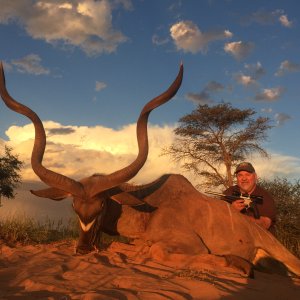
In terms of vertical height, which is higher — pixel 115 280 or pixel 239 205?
pixel 239 205

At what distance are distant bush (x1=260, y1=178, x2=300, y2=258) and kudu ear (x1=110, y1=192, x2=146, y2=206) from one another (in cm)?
390

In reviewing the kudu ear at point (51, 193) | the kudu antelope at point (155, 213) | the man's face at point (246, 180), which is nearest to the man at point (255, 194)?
the man's face at point (246, 180)

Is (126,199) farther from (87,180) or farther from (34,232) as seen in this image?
(34,232)

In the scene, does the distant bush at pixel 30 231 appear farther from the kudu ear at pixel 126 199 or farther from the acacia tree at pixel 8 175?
the acacia tree at pixel 8 175

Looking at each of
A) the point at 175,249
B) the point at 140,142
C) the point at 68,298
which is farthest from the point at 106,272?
the point at 140,142

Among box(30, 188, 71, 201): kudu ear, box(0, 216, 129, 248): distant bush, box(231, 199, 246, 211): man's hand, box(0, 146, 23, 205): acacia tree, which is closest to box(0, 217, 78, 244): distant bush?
box(0, 216, 129, 248): distant bush

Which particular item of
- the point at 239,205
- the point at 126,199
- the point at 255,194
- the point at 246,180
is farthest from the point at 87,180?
the point at 255,194

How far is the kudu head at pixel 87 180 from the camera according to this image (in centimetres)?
533

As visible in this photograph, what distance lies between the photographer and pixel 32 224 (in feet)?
24.7

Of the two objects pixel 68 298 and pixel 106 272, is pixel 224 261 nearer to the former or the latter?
pixel 106 272

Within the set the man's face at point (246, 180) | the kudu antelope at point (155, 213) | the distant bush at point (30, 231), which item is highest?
the man's face at point (246, 180)

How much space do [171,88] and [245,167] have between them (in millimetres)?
1908

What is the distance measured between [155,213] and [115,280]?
2.27 m

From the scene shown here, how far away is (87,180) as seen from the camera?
19.4 feet
